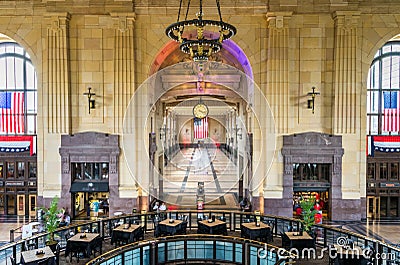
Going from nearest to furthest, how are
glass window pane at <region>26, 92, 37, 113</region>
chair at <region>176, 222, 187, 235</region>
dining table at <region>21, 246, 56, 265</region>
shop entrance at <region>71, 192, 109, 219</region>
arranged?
dining table at <region>21, 246, 56, 265</region> → chair at <region>176, 222, 187, 235</region> → shop entrance at <region>71, 192, 109, 219</region> → glass window pane at <region>26, 92, 37, 113</region>

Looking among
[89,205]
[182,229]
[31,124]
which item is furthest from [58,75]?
[182,229]

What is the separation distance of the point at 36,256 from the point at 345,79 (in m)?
14.4

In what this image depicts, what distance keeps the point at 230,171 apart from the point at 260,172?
624 inches

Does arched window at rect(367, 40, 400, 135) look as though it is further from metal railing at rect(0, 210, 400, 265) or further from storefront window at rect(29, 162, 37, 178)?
storefront window at rect(29, 162, 37, 178)

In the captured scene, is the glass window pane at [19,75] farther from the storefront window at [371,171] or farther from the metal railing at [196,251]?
the storefront window at [371,171]

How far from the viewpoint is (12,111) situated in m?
18.8

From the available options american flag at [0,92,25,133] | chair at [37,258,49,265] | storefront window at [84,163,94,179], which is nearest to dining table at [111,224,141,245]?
chair at [37,258,49,265]

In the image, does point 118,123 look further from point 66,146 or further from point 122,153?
point 66,146

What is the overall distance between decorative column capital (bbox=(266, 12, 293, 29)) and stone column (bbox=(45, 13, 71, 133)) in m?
9.41

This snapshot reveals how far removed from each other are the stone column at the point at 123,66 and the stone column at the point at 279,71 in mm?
6431

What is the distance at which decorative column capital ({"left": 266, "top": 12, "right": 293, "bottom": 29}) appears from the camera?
1655cm

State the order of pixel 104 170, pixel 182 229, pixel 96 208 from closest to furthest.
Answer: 1. pixel 182 229
2. pixel 104 170
3. pixel 96 208

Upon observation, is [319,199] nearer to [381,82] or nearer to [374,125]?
[374,125]

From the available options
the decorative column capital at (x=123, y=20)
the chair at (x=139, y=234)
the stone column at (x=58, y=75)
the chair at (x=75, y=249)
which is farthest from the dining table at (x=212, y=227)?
the decorative column capital at (x=123, y=20)
